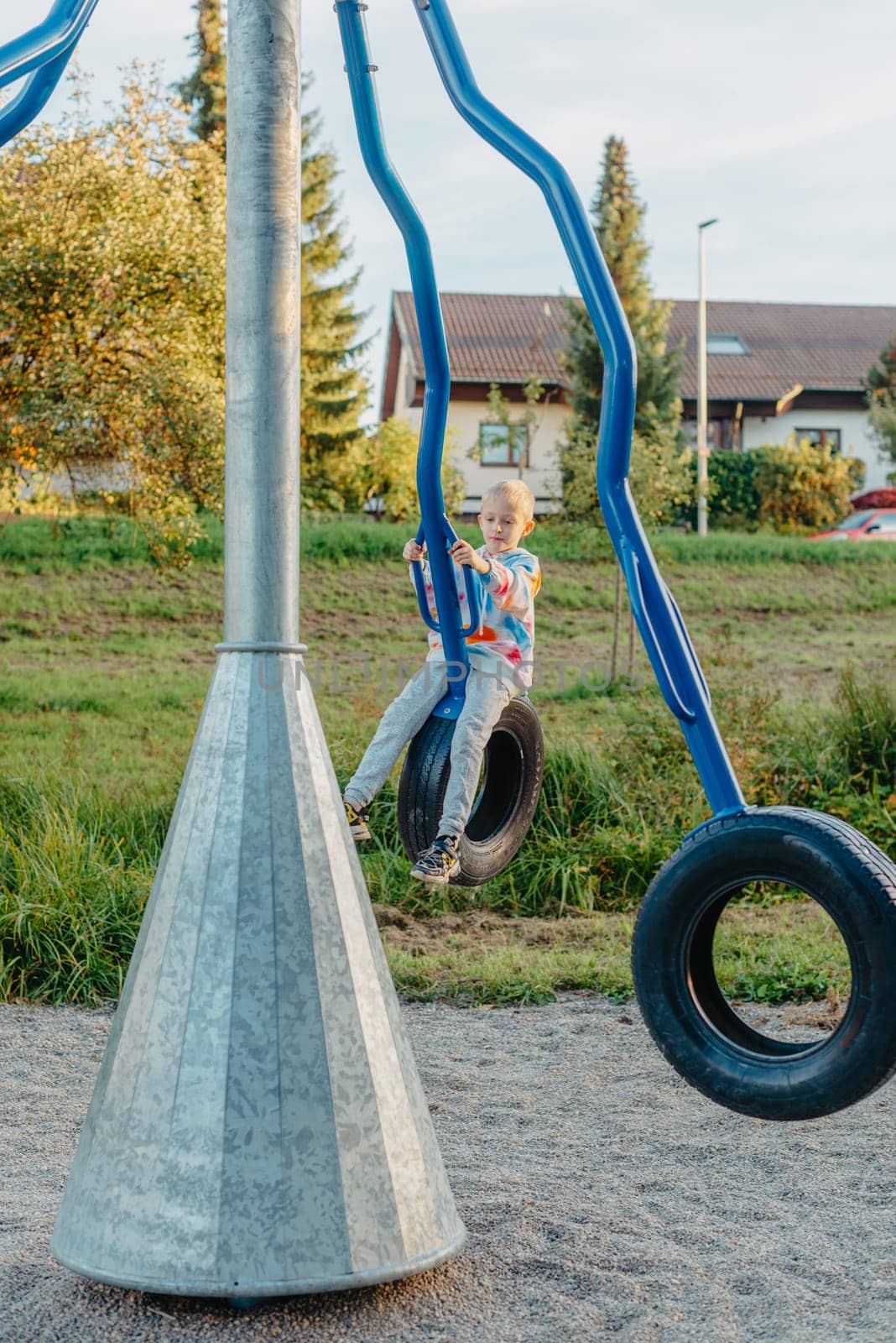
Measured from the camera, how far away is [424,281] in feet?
11.7

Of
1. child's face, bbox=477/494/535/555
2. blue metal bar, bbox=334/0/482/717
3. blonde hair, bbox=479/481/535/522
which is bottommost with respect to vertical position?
child's face, bbox=477/494/535/555

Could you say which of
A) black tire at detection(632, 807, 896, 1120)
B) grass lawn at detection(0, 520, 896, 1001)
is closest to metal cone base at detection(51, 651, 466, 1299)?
black tire at detection(632, 807, 896, 1120)

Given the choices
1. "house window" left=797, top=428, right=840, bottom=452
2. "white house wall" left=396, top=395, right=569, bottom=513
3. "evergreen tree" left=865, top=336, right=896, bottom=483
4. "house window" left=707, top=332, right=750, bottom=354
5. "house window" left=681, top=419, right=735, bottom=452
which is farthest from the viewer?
"house window" left=707, top=332, right=750, bottom=354

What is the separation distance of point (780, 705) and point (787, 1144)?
7624 millimetres

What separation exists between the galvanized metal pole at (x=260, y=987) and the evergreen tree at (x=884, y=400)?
32.4 metres

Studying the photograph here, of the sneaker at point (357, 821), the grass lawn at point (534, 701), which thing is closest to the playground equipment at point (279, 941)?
the sneaker at point (357, 821)

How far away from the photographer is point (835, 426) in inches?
1475

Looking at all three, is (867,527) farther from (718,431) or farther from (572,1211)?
(572,1211)

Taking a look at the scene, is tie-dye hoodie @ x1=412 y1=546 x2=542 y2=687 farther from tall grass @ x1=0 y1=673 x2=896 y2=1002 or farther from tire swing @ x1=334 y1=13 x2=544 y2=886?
tall grass @ x1=0 y1=673 x2=896 y2=1002

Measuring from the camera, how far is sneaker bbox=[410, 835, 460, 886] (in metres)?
3.85

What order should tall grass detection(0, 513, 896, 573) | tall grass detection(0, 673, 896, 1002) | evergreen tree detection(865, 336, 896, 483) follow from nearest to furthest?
tall grass detection(0, 673, 896, 1002)
tall grass detection(0, 513, 896, 573)
evergreen tree detection(865, 336, 896, 483)

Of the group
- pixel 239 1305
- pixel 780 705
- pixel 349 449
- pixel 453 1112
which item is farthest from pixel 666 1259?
pixel 349 449

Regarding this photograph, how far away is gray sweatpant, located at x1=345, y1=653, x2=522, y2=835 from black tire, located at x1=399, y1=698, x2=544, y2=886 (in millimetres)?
55

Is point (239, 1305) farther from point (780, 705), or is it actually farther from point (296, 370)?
point (780, 705)
